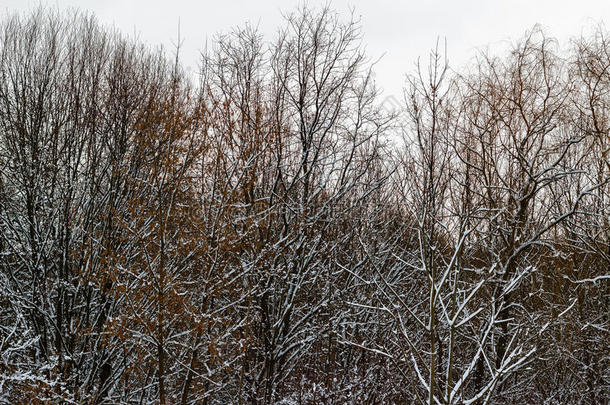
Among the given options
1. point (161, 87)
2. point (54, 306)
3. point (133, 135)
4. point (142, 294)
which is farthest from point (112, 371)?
point (161, 87)

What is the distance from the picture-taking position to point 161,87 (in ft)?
38.4

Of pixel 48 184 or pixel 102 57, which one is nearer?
pixel 48 184

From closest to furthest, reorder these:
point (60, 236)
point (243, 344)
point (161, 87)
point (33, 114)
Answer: point (243, 344)
point (60, 236)
point (33, 114)
point (161, 87)

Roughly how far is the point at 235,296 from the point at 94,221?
2963 millimetres

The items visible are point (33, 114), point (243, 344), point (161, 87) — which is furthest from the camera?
point (161, 87)

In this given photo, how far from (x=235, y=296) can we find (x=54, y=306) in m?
3.25

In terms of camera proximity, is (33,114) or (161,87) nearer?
(33,114)

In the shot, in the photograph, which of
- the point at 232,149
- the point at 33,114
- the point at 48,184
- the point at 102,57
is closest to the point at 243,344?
the point at 232,149

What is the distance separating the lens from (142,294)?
22.9 feet

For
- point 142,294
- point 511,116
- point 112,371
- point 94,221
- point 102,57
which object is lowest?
point 112,371

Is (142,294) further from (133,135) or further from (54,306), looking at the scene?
(133,135)

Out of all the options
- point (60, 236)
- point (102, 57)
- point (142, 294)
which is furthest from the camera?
point (102, 57)

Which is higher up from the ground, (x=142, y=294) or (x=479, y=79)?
(x=479, y=79)

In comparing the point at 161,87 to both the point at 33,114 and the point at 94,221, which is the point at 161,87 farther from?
the point at 94,221
